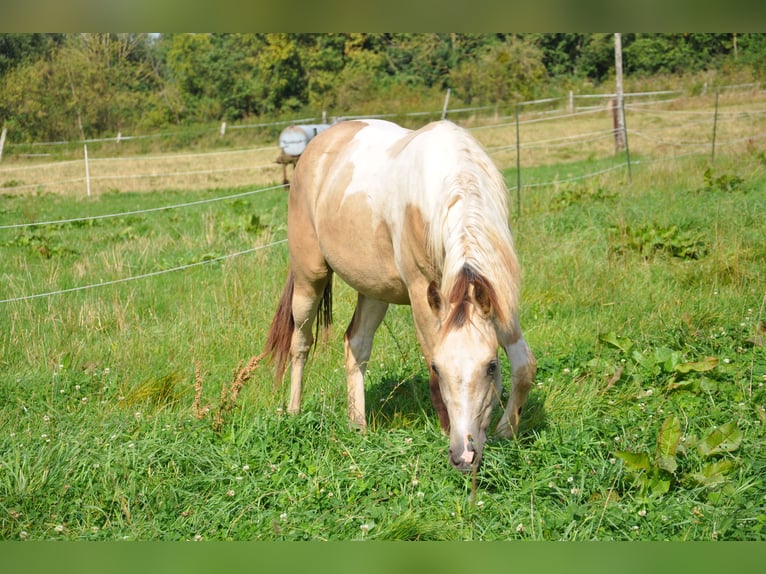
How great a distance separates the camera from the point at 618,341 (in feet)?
15.3

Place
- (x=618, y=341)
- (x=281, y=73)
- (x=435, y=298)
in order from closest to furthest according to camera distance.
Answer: (x=435, y=298) < (x=618, y=341) < (x=281, y=73)

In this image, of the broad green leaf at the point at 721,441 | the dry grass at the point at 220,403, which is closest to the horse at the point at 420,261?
the dry grass at the point at 220,403

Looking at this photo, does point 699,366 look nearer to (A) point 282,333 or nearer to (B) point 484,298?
(B) point 484,298

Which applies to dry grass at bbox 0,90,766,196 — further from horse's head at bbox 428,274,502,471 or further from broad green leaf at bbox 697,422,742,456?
horse's head at bbox 428,274,502,471

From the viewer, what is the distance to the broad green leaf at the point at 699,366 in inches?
162

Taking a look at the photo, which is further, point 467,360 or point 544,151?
point 544,151

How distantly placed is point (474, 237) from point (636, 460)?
1.22 meters

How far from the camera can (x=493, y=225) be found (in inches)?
132

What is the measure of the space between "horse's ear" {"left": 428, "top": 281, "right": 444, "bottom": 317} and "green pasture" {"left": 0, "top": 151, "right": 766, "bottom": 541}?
0.73 m

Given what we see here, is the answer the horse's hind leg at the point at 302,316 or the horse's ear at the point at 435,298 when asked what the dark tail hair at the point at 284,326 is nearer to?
the horse's hind leg at the point at 302,316

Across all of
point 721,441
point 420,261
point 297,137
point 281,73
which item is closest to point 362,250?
point 420,261

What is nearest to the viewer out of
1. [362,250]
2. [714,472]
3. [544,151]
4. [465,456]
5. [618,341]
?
[465,456]

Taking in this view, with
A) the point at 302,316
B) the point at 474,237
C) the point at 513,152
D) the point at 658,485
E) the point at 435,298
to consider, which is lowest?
the point at 658,485

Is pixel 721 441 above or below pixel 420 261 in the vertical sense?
below
